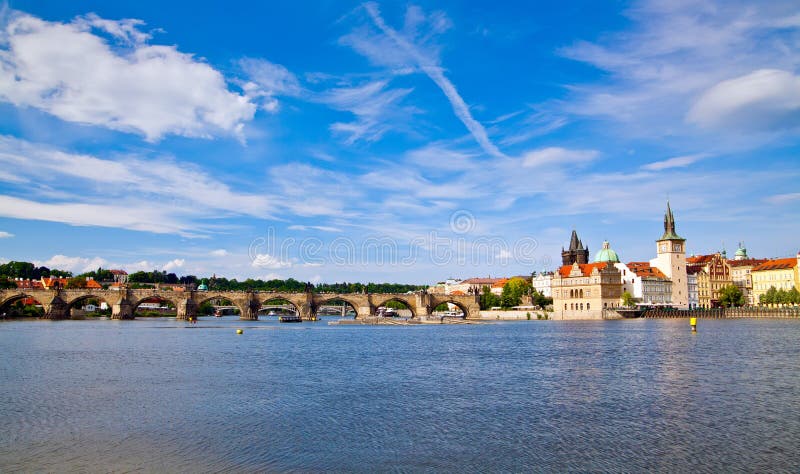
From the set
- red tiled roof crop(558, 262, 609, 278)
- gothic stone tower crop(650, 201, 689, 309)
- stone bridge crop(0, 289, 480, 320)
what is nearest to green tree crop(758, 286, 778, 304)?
gothic stone tower crop(650, 201, 689, 309)

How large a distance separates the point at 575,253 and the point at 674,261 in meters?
29.2

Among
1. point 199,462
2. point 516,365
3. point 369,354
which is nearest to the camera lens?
point 199,462

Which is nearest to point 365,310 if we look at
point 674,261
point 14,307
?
point 14,307

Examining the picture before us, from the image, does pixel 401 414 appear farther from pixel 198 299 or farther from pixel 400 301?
pixel 400 301

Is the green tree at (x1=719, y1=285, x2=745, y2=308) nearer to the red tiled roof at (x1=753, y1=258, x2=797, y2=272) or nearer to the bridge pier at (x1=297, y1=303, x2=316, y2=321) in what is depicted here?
the red tiled roof at (x1=753, y1=258, x2=797, y2=272)

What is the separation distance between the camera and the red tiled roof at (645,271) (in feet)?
430

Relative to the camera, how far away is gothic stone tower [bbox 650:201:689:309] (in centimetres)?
13312

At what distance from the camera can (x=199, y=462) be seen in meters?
14.4

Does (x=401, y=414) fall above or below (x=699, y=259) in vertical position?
below

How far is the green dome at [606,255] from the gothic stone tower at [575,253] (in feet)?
45.4

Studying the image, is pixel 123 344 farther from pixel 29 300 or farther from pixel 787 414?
pixel 29 300

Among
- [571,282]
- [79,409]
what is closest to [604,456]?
[79,409]

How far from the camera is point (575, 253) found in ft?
522

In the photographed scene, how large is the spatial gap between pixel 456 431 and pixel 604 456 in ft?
13.9
